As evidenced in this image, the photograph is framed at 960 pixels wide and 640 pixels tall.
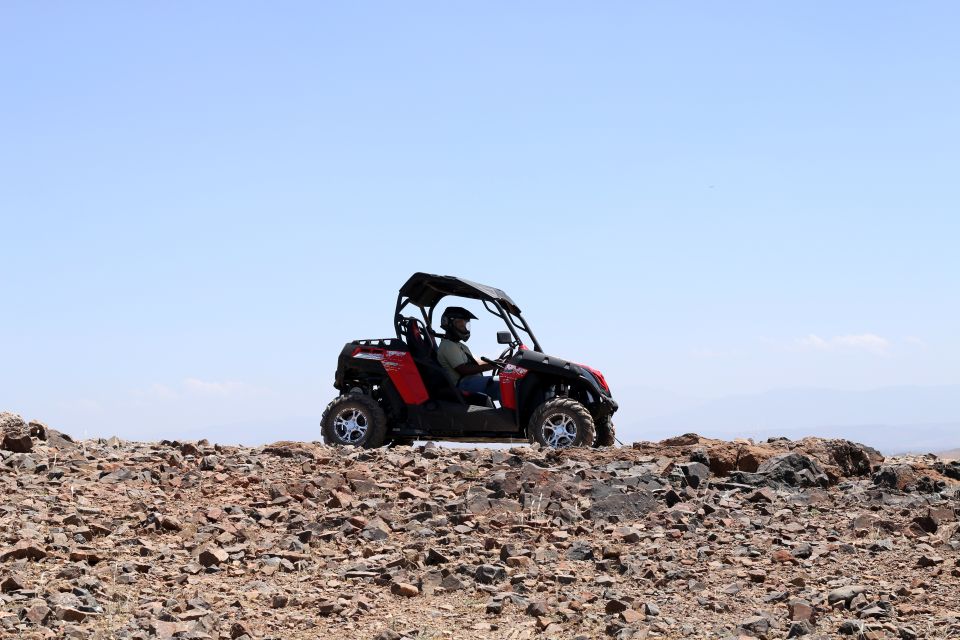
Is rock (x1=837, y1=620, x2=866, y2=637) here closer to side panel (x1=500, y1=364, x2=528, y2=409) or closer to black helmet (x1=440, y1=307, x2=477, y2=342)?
side panel (x1=500, y1=364, x2=528, y2=409)

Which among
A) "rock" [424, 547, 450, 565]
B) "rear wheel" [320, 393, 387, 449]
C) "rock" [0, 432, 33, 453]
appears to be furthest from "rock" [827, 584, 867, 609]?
"rock" [0, 432, 33, 453]

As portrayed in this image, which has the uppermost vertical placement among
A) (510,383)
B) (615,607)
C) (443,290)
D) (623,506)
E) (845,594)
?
(443,290)

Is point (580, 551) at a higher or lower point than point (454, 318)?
lower

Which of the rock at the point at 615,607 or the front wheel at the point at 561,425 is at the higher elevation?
the front wheel at the point at 561,425

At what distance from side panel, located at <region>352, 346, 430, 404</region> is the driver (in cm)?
38

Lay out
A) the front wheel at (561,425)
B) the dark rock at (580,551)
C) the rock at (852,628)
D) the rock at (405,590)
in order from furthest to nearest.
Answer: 1. the front wheel at (561,425)
2. the dark rock at (580,551)
3. the rock at (405,590)
4. the rock at (852,628)

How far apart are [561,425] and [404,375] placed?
222 centimetres

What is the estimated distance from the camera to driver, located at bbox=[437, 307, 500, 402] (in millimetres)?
15016

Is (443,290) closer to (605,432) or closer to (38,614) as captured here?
(605,432)

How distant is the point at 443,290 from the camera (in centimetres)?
1520

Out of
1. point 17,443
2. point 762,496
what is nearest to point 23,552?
point 17,443

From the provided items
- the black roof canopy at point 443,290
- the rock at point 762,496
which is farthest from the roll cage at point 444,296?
the rock at point 762,496

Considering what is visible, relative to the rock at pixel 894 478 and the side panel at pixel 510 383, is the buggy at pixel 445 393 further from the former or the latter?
the rock at pixel 894 478

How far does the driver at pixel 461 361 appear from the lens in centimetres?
1502
